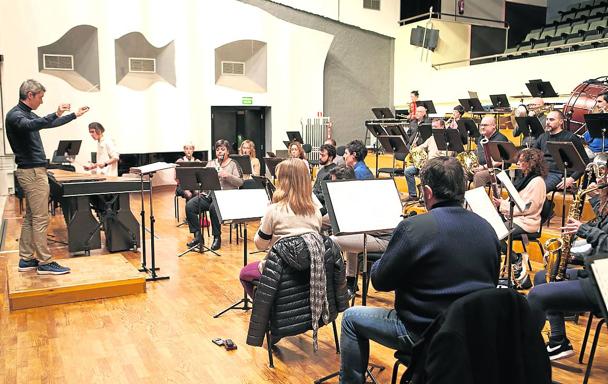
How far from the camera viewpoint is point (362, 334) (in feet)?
8.78

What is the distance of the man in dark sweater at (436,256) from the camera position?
2238 millimetres

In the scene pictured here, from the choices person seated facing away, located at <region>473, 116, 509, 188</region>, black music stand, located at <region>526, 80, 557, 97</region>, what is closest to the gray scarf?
person seated facing away, located at <region>473, 116, 509, 188</region>

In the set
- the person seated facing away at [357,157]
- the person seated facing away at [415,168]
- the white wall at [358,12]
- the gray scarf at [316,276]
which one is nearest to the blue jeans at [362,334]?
the gray scarf at [316,276]

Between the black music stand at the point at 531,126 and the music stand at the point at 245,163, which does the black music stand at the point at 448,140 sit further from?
the music stand at the point at 245,163

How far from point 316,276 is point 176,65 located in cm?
1039

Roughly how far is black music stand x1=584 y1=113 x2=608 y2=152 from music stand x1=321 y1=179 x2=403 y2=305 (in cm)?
352

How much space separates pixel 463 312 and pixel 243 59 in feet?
42.5

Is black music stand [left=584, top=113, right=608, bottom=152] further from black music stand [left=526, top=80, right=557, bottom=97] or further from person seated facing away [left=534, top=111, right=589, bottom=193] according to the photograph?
black music stand [left=526, top=80, right=557, bottom=97]

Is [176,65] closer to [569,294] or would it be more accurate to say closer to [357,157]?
[357,157]

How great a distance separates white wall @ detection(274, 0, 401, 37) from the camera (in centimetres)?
1444

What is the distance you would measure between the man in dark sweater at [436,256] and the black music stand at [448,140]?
5.08 metres

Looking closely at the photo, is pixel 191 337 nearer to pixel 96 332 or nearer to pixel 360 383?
pixel 96 332

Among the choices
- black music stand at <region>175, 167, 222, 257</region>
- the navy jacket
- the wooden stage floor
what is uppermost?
the navy jacket

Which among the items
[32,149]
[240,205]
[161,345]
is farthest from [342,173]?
[32,149]
